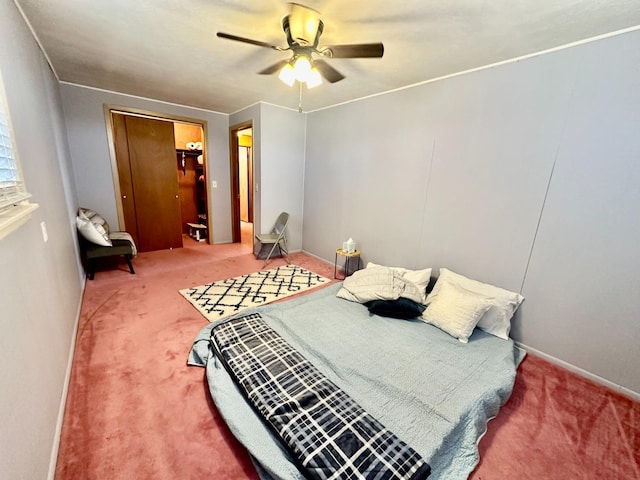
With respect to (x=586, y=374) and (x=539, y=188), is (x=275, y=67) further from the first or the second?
(x=586, y=374)

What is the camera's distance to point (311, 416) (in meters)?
1.29

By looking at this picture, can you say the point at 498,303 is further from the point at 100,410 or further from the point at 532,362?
the point at 100,410

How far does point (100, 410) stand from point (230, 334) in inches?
32.1

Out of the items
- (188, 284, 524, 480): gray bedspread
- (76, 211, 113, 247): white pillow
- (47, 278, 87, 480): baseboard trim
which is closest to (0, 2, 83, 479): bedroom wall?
(47, 278, 87, 480): baseboard trim

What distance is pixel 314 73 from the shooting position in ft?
6.46

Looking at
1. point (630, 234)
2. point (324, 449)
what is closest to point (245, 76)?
point (324, 449)

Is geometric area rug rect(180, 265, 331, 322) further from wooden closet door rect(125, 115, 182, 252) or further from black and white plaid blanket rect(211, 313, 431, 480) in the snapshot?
wooden closet door rect(125, 115, 182, 252)

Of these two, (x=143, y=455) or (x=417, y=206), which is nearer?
(x=143, y=455)

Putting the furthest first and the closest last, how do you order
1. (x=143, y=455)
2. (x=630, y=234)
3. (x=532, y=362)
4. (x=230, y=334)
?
(x=532, y=362) → (x=230, y=334) → (x=630, y=234) → (x=143, y=455)

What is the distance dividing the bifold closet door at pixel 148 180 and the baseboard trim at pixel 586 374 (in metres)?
5.16

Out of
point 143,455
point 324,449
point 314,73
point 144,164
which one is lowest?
point 143,455

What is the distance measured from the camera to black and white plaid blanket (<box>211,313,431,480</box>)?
1078mm

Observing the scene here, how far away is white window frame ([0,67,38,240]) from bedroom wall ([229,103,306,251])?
282 cm

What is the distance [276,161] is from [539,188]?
10.9 feet
